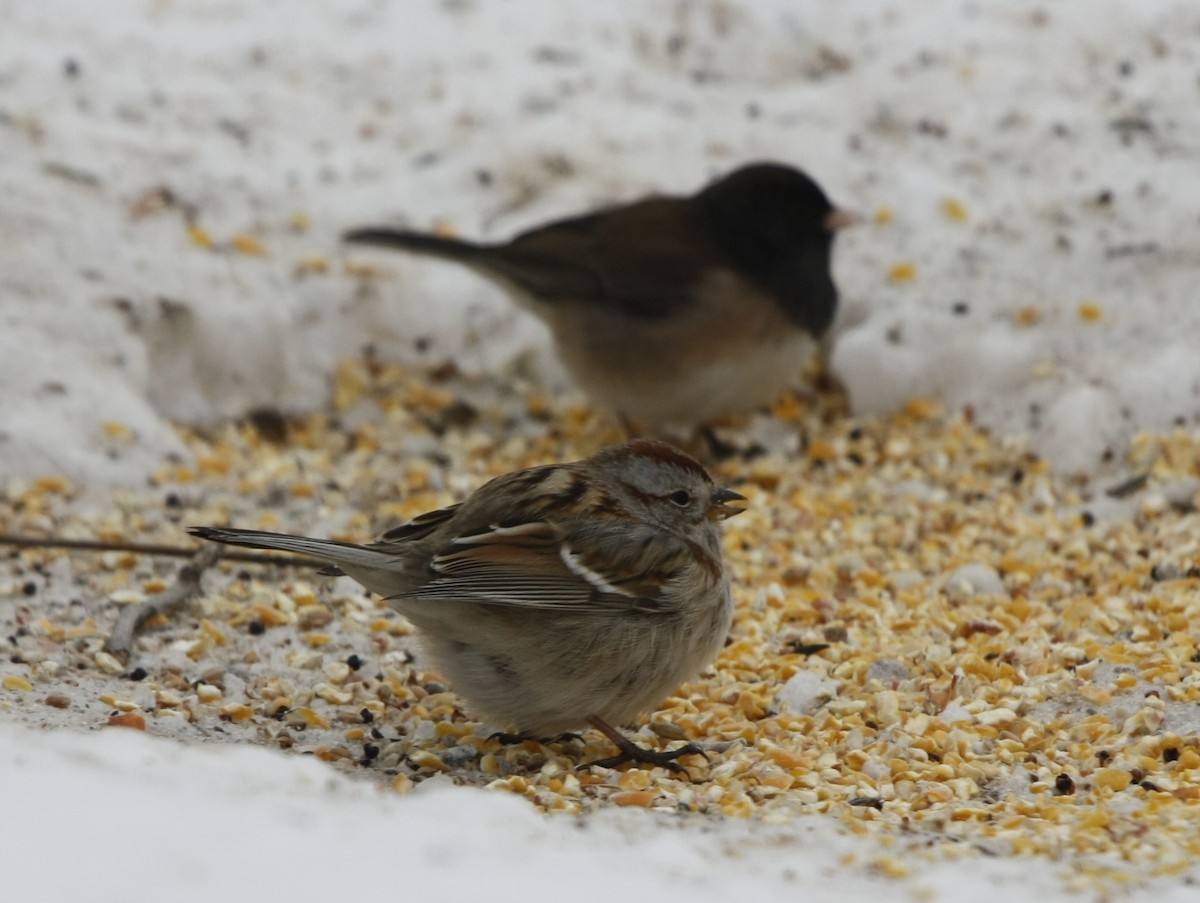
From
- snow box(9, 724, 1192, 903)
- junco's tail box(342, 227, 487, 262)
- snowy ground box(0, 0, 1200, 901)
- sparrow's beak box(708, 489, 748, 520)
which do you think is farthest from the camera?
junco's tail box(342, 227, 487, 262)

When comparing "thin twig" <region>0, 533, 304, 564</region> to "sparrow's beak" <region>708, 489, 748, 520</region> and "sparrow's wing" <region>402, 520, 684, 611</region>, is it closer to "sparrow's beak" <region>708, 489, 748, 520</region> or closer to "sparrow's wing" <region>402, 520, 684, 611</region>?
"sparrow's wing" <region>402, 520, 684, 611</region>

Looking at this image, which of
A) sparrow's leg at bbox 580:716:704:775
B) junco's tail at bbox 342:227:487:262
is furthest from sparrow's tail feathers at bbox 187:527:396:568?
junco's tail at bbox 342:227:487:262

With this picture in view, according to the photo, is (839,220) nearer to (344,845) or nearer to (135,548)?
(135,548)

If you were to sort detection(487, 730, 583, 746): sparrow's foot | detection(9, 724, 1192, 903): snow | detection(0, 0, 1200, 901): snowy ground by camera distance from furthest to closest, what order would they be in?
detection(0, 0, 1200, 901): snowy ground
detection(487, 730, 583, 746): sparrow's foot
detection(9, 724, 1192, 903): snow

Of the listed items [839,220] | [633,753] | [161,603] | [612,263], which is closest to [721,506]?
[633,753]

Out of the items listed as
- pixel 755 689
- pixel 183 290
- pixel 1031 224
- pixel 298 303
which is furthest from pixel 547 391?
pixel 755 689
